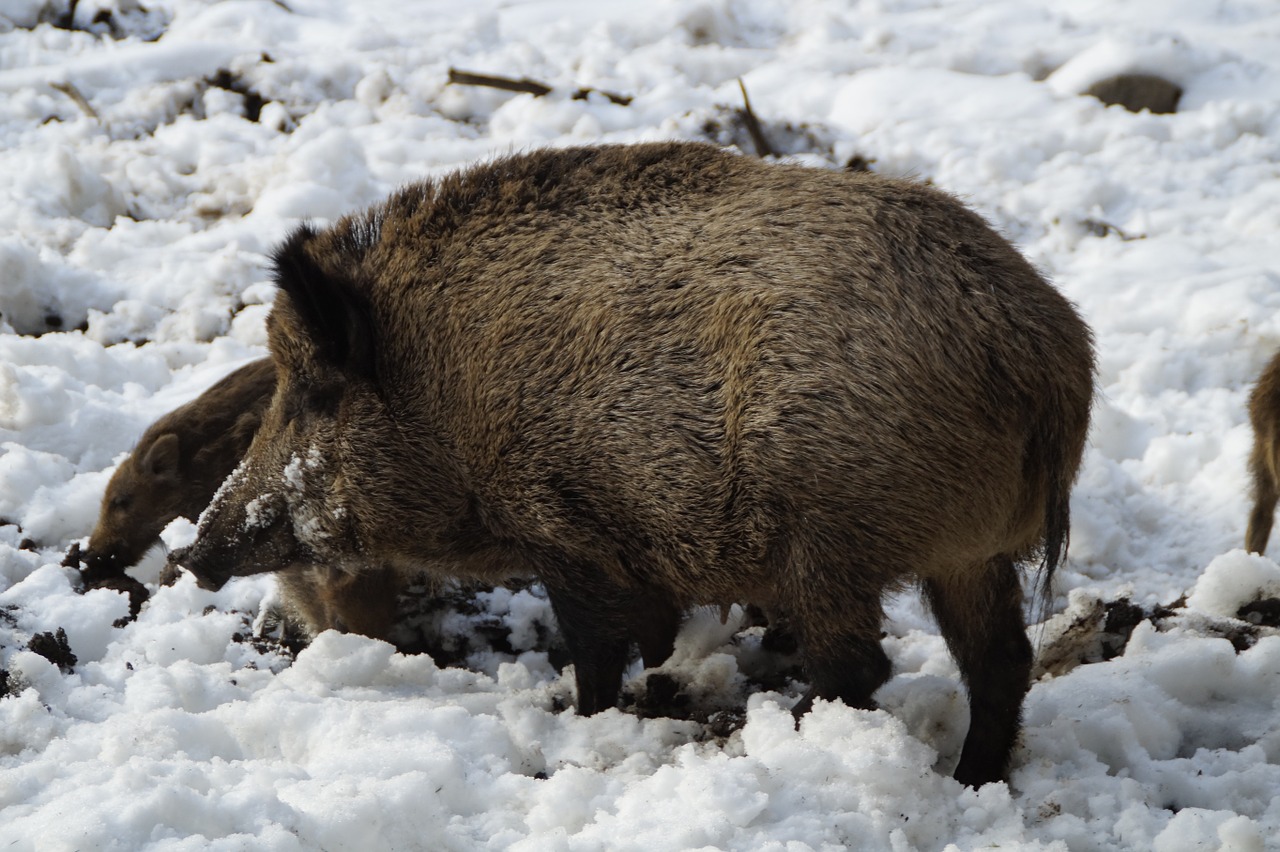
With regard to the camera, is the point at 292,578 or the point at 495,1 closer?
the point at 292,578

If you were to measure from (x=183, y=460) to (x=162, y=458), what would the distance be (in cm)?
10

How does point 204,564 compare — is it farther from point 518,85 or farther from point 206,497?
point 518,85

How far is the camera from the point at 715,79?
8.85 m

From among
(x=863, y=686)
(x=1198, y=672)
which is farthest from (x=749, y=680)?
(x=1198, y=672)

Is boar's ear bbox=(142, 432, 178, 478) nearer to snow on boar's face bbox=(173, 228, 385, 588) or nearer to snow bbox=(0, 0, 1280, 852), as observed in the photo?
snow bbox=(0, 0, 1280, 852)

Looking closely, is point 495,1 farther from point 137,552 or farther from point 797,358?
point 797,358

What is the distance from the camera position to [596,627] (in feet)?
13.3

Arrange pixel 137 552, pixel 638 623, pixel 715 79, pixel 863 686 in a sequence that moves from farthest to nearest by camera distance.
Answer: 1. pixel 715 79
2. pixel 137 552
3. pixel 638 623
4. pixel 863 686

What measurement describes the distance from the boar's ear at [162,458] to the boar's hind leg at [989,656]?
306cm

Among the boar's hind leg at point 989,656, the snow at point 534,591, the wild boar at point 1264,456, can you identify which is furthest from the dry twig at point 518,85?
the boar's hind leg at point 989,656

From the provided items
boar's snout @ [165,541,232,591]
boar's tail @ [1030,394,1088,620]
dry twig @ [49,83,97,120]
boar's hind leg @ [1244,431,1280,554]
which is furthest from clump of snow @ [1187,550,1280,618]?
dry twig @ [49,83,97,120]

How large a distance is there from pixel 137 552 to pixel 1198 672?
381cm

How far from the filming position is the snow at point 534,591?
319cm

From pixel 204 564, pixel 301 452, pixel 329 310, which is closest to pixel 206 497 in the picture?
pixel 204 564
